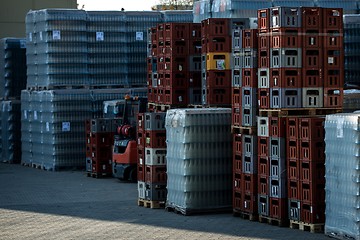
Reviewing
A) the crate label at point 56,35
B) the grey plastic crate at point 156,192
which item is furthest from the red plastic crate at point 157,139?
the crate label at point 56,35

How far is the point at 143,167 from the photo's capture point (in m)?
21.9

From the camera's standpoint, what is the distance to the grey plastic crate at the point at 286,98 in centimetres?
1844

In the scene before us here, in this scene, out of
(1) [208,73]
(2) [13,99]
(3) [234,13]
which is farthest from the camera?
(2) [13,99]

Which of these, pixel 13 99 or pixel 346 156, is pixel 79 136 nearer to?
pixel 13 99

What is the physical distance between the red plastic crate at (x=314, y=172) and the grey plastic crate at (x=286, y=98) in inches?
53.6

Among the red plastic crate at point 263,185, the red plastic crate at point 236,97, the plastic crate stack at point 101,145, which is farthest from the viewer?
the plastic crate stack at point 101,145

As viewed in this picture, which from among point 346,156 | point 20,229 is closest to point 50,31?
point 20,229

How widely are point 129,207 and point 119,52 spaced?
10729mm

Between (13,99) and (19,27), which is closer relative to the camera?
(13,99)

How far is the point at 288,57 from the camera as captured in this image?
18453 millimetres

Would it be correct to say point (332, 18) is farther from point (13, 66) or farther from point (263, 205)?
point (13, 66)

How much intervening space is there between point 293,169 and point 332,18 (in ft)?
9.50

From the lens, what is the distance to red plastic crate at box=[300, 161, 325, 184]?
687 inches

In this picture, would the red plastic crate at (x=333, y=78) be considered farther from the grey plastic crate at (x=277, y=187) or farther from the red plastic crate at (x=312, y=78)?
the grey plastic crate at (x=277, y=187)
